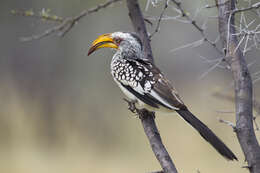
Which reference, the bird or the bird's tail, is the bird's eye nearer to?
the bird

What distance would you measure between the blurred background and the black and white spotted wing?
3.38 m

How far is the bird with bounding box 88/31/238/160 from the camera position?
9.84 feet

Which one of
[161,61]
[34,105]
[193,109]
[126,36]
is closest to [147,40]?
[126,36]

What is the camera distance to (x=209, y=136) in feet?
8.77

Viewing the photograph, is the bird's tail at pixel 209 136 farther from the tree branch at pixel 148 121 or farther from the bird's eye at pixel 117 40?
the bird's eye at pixel 117 40

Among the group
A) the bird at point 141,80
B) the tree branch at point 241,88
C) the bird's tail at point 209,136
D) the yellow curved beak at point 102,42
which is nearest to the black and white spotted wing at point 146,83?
the bird at point 141,80

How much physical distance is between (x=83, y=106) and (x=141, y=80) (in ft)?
18.9

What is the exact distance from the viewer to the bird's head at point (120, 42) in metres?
3.55

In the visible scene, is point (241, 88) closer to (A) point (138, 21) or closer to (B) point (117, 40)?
(A) point (138, 21)

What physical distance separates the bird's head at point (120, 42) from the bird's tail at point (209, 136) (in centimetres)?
82

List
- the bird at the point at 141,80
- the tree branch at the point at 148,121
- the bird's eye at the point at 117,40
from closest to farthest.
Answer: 1. the tree branch at the point at 148,121
2. the bird at the point at 141,80
3. the bird's eye at the point at 117,40

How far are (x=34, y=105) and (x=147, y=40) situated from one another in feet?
18.2

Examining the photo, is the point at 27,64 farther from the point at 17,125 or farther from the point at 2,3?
the point at 17,125

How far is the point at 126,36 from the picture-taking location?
370cm
